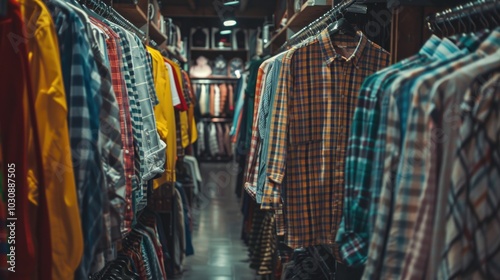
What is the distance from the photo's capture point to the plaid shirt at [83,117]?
4.98 feet

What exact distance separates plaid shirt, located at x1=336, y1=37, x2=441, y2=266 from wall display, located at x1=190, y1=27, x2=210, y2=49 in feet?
27.1

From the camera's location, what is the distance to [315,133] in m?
2.36

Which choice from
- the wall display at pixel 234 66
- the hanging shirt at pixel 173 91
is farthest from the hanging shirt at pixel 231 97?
the hanging shirt at pixel 173 91

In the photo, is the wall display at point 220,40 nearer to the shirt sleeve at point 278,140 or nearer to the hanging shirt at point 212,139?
the hanging shirt at point 212,139

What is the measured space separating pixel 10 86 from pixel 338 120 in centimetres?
136

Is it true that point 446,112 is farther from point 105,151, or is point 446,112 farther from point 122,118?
point 122,118

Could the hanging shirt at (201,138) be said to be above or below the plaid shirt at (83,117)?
below

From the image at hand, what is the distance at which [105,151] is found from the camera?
165 cm

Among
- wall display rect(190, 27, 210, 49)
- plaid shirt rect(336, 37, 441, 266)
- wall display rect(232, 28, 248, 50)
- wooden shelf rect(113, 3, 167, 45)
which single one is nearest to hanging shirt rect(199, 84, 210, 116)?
wall display rect(190, 27, 210, 49)

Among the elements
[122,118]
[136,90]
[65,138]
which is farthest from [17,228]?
[136,90]

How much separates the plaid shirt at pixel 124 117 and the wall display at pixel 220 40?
7654 millimetres

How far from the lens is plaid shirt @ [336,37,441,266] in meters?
1.57

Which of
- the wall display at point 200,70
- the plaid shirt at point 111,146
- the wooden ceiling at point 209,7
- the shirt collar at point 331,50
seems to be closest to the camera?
the plaid shirt at point 111,146

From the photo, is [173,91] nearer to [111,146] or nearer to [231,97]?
[111,146]
